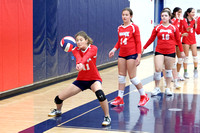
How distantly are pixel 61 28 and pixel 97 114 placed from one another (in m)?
4.59

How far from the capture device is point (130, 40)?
7.46 m

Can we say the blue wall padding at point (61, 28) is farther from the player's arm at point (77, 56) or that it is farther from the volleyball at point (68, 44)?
the player's arm at point (77, 56)

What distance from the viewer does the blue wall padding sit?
9984mm

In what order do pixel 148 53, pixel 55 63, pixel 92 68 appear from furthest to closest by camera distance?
pixel 148 53, pixel 55 63, pixel 92 68

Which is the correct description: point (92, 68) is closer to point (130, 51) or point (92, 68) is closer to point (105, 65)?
point (130, 51)

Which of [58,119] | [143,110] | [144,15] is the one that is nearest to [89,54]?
[58,119]

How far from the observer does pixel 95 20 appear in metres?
13.4

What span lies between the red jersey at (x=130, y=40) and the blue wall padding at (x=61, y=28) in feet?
10.0

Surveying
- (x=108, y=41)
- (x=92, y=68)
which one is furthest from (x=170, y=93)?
(x=108, y=41)

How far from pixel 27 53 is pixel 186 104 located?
12.8 feet

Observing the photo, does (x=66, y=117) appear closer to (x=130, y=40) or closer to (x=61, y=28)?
(x=130, y=40)

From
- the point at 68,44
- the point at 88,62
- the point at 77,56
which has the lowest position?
the point at 88,62

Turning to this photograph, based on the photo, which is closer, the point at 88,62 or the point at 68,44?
the point at 88,62

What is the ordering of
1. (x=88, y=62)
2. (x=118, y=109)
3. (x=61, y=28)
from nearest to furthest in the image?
1. (x=88, y=62)
2. (x=118, y=109)
3. (x=61, y=28)
